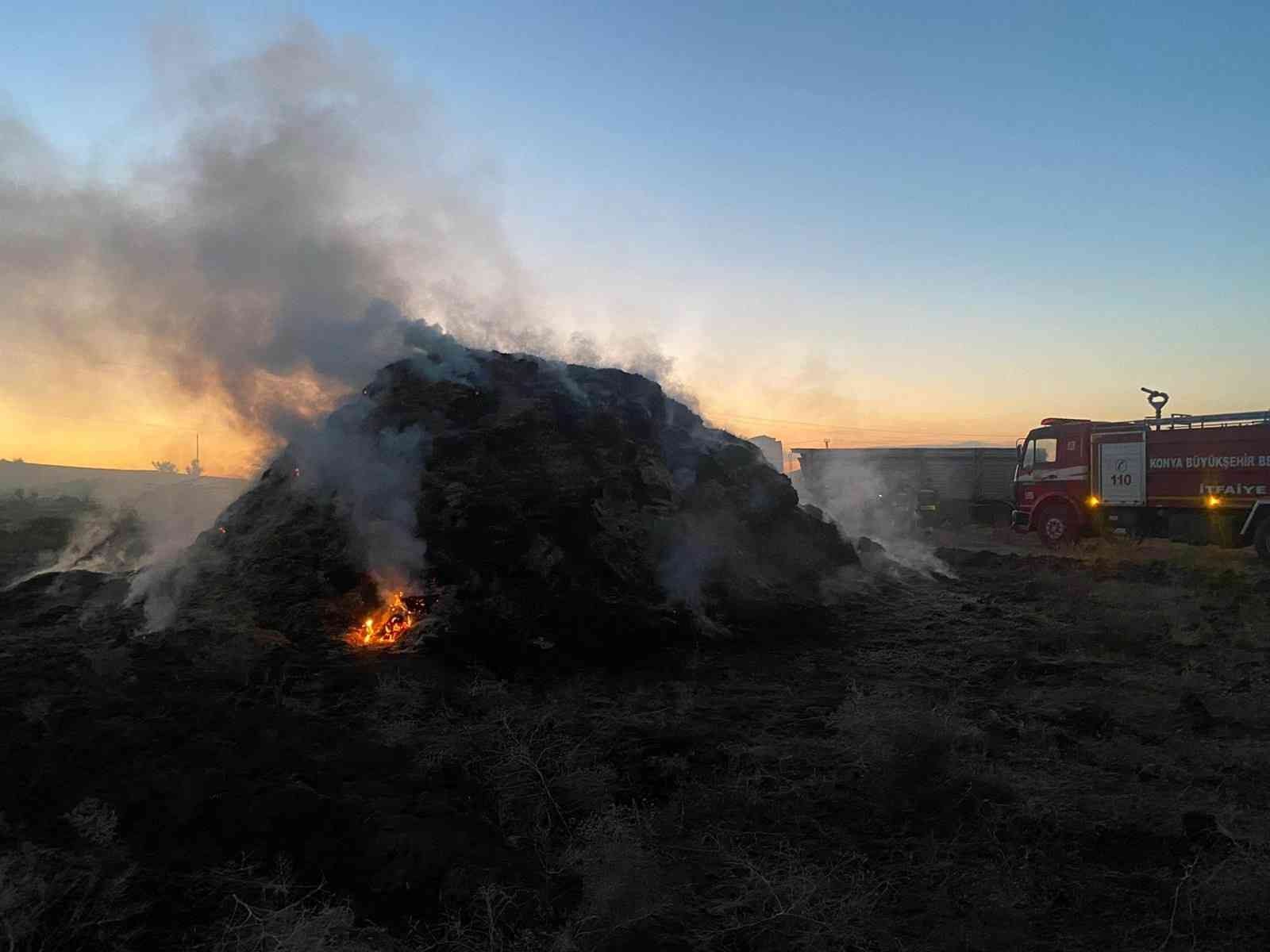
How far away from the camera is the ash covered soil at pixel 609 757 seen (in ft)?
14.9

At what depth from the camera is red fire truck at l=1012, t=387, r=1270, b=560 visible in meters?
19.1

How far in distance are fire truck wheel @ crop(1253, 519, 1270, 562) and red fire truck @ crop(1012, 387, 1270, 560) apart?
2cm

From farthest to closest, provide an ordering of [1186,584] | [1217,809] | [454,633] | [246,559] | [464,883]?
[1186,584], [246,559], [454,633], [1217,809], [464,883]

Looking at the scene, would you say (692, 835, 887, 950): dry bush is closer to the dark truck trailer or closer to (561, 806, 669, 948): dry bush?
(561, 806, 669, 948): dry bush

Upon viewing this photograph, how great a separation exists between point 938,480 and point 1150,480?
11.0 metres

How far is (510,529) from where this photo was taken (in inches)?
468

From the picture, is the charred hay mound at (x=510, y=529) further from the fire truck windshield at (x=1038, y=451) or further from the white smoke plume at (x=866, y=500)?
the white smoke plume at (x=866, y=500)

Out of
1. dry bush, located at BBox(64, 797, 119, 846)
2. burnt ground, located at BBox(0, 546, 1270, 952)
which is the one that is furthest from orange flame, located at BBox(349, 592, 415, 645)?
dry bush, located at BBox(64, 797, 119, 846)

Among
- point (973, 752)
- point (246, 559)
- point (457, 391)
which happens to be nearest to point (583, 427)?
point (457, 391)

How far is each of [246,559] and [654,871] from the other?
10.4m

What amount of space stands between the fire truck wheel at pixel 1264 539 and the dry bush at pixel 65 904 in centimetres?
2334

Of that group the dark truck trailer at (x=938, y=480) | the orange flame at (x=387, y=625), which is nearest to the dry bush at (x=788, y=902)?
the orange flame at (x=387, y=625)

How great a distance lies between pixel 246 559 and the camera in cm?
1276

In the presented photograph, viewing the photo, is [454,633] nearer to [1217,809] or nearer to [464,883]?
[464,883]
